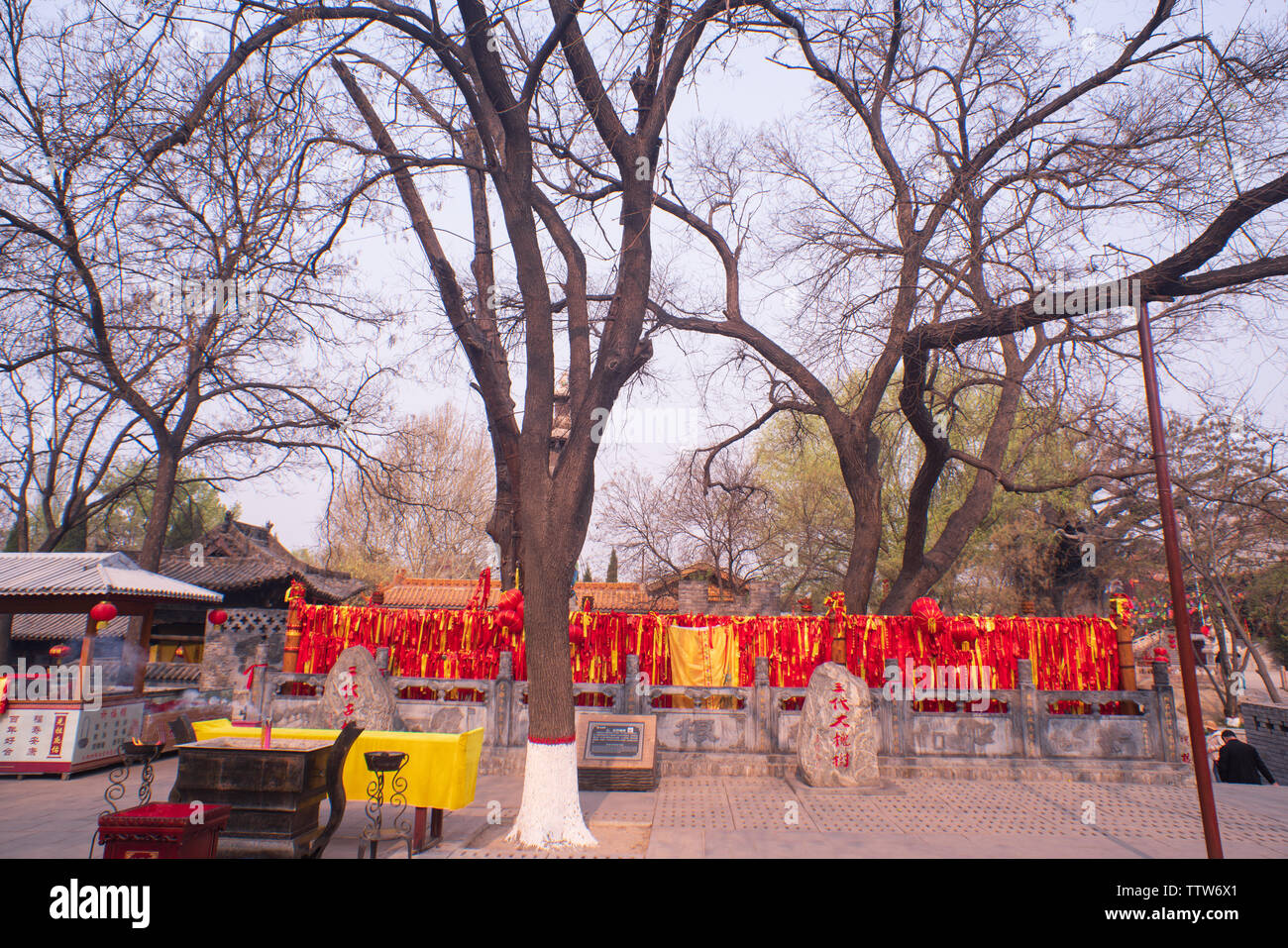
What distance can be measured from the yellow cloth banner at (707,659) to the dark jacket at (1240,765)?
8.25 meters

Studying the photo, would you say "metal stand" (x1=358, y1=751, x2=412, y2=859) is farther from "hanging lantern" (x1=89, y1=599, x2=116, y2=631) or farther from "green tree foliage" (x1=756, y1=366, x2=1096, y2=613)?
"green tree foliage" (x1=756, y1=366, x2=1096, y2=613)

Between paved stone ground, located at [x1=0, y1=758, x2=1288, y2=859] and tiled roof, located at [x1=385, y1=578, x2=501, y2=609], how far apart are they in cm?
1779

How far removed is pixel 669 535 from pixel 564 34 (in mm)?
25238

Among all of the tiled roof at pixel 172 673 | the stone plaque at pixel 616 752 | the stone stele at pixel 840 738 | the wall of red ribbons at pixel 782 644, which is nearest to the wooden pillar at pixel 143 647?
the wall of red ribbons at pixel 782 644

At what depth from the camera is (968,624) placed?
41.4 feet

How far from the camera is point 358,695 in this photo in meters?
11.7

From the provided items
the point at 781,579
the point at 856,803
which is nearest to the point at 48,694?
the point at 856,803

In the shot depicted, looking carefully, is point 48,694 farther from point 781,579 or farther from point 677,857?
point 781,579

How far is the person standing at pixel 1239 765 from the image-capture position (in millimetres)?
12047

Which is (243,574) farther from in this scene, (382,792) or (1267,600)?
(1267,600)

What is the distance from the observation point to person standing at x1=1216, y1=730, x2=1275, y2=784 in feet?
39.5

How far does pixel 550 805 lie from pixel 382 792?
5.32 ft

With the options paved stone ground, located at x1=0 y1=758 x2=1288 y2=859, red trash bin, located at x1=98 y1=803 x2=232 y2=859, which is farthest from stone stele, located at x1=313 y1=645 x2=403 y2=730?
red trash bin, located at x1=98 y1=803 x2=232 y2=859

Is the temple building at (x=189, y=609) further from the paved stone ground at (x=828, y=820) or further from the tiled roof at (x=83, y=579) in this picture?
the paved stone ground at (x=828, y=820)
